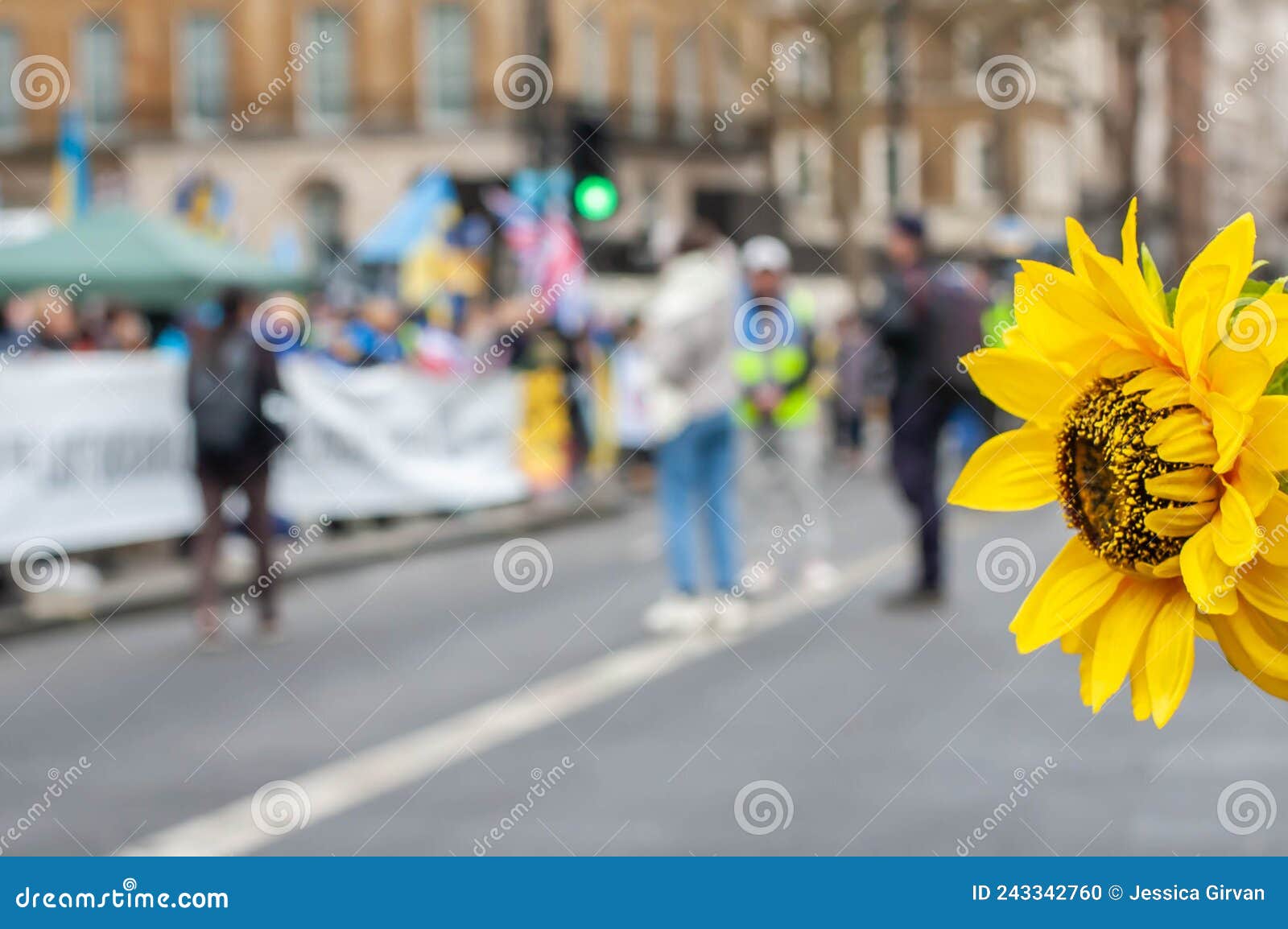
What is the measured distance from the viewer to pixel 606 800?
561 centimetres

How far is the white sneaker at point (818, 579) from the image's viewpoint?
10.2 metres

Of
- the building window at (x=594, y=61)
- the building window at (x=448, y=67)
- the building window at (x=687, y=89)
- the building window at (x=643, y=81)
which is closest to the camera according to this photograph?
the building window at (x=448, y=67)

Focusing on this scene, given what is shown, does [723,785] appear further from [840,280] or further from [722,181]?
[722,181]

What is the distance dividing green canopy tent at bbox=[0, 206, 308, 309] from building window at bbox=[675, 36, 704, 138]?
3159cm

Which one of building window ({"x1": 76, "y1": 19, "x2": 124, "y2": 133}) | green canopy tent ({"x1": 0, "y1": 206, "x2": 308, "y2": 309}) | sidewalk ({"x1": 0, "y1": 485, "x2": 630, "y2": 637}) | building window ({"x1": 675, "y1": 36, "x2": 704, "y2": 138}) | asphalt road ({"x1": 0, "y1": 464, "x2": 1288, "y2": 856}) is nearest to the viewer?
asphalt road ({"x1": 0, "y1": 464, "x2": 1288, "y2": 856})

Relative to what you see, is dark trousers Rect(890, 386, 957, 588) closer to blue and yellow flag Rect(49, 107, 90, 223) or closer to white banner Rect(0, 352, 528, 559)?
white banner Rect(0, 352, 528, 559)

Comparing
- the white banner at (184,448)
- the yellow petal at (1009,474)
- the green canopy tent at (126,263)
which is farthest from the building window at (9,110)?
the yellow petal at (1009,474)

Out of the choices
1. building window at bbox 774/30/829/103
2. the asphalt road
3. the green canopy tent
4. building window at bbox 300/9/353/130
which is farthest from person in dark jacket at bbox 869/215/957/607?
building window at bbox 300/9/353/130

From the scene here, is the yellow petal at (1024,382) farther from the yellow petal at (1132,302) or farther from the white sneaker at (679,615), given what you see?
the white sneaker at (679,615)

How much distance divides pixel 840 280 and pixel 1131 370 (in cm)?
3878

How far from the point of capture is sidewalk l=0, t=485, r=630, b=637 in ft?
33.3

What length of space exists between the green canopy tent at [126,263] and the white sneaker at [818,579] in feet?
17.6

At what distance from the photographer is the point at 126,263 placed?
1405 cm

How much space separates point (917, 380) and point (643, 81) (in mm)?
35911
